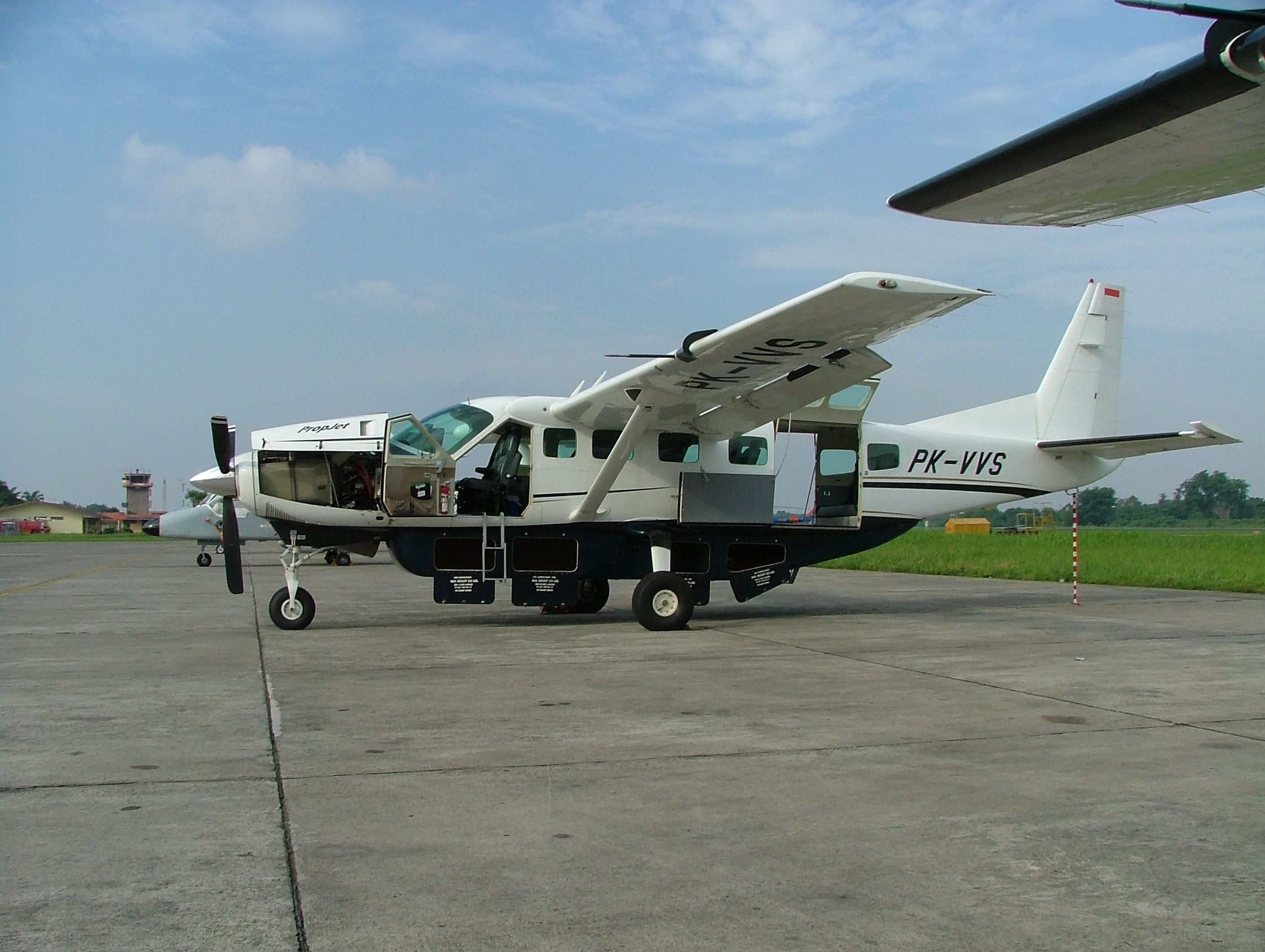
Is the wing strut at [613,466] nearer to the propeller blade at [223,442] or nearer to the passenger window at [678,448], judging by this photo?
the passenger window at [678,448]

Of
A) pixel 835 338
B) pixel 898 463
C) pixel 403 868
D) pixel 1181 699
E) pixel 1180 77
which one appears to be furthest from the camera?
Result: pixel 898 463

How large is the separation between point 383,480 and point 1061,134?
843 centimetres

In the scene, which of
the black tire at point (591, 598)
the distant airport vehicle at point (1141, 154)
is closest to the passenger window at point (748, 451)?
the black tire at point (591, 598)

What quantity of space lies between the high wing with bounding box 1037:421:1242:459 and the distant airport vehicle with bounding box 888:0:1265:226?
30.5 ft

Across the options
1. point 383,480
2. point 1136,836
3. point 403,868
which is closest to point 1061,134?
point 1136,836

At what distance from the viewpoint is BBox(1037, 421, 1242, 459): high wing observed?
12.3 meters

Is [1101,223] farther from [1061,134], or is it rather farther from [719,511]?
[719,511]

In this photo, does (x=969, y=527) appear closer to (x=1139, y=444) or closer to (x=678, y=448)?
(x=1139, y=444)

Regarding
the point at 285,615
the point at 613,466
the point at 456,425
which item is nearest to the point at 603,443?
the point at 613,466

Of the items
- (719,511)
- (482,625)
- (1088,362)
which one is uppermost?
(1088,362)

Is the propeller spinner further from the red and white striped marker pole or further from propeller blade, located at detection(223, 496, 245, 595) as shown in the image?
the red and white striped marker pole

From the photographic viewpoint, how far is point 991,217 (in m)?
4.35

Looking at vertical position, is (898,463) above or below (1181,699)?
above

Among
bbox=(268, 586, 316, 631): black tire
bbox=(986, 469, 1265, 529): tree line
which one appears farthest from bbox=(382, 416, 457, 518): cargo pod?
bbox=(986, 469, 1265, 529): tree line
